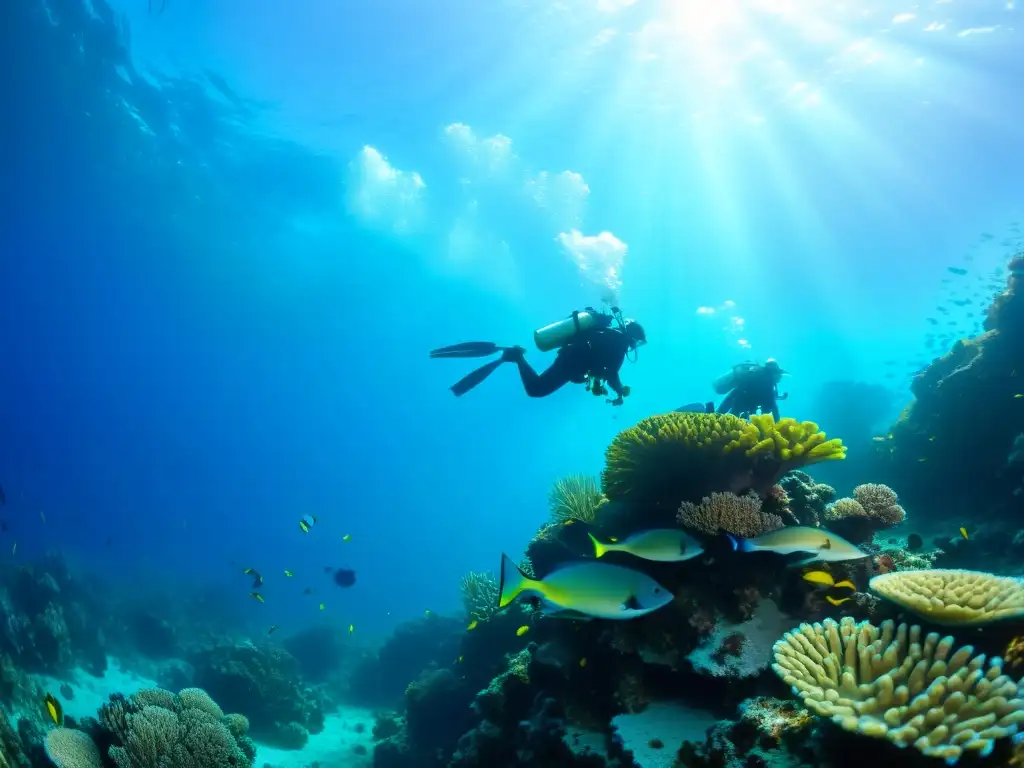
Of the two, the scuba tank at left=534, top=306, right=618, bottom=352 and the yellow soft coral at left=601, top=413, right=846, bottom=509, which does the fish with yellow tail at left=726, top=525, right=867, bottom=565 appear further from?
the scuba tank at left=534, top=306, right=618, bottom=352

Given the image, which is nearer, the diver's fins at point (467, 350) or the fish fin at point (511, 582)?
the fish fin at point (511, 582)

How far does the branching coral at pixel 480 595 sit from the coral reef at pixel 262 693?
6.65m

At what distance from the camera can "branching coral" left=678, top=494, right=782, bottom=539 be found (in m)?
4.34

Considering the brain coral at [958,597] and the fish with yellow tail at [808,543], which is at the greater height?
the fish with yellow tail at [808,543]

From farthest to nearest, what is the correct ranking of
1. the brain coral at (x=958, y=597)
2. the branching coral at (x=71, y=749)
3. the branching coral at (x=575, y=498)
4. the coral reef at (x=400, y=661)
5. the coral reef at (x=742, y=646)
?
the coral reef at (x=400, y=661) < the branching coral at (x=575, y=498) < the branching coral at (x=71, y=749) < the coral reef at (x=742, y=646) < the brain coral at (x=958, y=597)

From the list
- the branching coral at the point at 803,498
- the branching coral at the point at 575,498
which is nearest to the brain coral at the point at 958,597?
the branching coral at the point at 803,498

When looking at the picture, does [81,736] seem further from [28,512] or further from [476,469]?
[476,469]

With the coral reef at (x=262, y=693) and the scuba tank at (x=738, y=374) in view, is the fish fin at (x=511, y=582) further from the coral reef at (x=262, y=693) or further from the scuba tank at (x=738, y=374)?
the coral reef at (x=262, y=693)

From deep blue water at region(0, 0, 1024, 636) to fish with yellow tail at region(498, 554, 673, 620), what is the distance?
25817mm

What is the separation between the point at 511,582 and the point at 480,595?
30.1 ft

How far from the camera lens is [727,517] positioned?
438 centimetres

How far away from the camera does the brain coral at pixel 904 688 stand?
6.71ft

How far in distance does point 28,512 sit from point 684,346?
8441 cm

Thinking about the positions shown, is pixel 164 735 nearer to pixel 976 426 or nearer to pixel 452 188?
pixel 976 426
